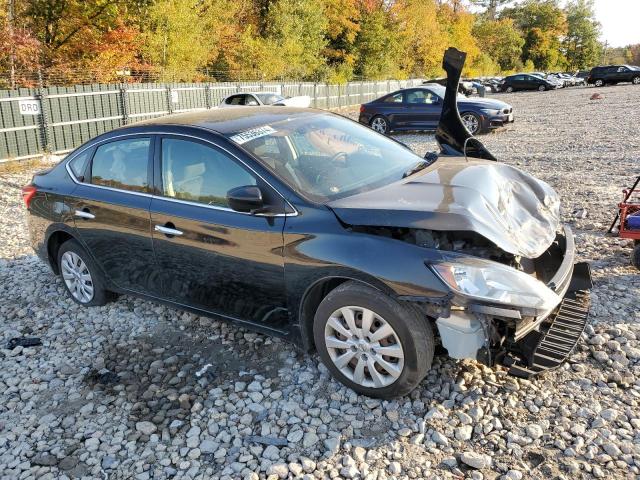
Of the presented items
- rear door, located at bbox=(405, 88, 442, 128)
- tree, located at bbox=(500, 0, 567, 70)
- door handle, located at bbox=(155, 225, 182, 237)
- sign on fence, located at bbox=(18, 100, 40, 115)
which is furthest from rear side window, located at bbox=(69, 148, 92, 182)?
tree, located at bbox=(500, 0, 567, 70)

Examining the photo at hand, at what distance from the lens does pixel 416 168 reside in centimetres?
418

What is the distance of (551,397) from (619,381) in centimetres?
48

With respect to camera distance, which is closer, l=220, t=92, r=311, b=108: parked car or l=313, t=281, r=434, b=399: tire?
l=313, t=281, r=434, b=399: tire

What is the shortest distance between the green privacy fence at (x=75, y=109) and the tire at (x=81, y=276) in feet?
33.8

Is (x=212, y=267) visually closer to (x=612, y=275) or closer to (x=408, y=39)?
(x=612, y=275)

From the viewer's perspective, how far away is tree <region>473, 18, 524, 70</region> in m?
76.9

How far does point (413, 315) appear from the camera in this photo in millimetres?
3047

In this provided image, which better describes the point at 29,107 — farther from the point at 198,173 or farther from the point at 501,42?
the point at 501,42

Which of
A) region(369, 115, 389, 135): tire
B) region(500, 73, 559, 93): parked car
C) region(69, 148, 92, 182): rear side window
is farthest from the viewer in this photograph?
region(500, 73, 559, 93): parked car

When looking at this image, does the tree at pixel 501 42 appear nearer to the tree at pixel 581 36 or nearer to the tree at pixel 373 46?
the tree at pixel 581 36

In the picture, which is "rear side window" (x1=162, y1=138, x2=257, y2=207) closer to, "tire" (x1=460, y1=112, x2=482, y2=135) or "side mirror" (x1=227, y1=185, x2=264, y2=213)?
"side mirror" (x1=227, y1=185, x2=264, y2=213)

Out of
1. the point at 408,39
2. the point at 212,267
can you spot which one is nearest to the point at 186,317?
the point at 212,267

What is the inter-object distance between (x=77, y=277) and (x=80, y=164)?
101 centimetres

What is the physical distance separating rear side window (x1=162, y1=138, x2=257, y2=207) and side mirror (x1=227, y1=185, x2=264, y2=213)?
0.59 ft
